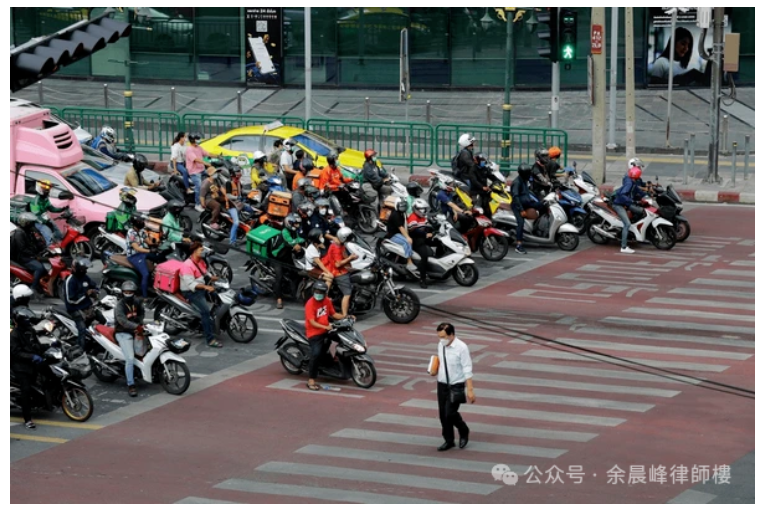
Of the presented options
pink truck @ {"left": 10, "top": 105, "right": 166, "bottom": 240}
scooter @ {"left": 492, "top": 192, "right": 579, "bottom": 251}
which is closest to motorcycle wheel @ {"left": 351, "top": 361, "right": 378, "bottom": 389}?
pink truck @ {"left": 10, "top": 105, "right": 166, "bottom": 240}

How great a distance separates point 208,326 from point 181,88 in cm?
2740

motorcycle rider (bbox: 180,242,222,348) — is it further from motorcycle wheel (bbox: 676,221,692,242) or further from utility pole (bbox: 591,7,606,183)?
utility pole (bbox: 591,7,606,183)

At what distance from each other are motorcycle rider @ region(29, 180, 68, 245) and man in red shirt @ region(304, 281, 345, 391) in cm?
657

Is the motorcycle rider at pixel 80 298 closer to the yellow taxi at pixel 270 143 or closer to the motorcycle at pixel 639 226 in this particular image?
the motorcycle at pixel 639 226

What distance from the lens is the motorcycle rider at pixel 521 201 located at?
26.2 m

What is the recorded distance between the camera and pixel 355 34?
45531mm

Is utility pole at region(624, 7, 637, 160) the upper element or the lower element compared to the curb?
upper

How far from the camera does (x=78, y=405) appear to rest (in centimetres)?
1728

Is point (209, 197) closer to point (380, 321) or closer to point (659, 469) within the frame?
point (380, 321)

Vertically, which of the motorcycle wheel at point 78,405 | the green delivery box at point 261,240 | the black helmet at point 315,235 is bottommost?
the motorcycle wheel at point 78,405

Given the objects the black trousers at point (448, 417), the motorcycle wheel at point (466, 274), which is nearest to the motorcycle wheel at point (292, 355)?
the black trousers at point (448, 417)

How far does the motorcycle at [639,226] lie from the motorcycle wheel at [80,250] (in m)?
8.97

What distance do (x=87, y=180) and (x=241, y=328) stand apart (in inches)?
291

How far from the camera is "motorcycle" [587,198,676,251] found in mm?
26438
